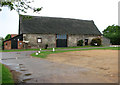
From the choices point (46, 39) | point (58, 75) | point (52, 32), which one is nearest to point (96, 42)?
point (52, 32)

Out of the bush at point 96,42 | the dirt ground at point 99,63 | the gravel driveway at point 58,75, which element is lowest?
the gravel driveway at point 58,75

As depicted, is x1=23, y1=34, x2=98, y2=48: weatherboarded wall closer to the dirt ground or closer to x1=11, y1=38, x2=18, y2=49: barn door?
x1=11, y1=38, x2=18, y2=49: barn door

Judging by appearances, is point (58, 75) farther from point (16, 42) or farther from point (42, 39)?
point (16, 42)

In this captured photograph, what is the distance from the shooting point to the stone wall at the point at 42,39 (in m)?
29.5

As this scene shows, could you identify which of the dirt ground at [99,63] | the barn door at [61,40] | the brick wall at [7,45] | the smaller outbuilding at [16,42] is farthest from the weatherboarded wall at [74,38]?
the dirt ground at [99,63]

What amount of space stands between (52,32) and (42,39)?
2835 mm

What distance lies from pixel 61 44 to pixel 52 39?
2634 mm

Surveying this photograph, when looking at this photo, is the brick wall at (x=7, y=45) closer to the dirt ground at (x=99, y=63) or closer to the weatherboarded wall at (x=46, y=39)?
the weatherboarded wall at (x=46, y=39)

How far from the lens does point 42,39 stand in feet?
101

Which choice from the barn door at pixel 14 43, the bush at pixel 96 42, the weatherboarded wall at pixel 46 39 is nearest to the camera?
the barn door at pixel 14 43

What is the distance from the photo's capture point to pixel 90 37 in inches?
1407

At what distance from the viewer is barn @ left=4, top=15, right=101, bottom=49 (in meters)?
29.6

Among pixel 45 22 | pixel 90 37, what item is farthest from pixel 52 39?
pixel 90 37

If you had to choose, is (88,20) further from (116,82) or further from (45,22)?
(116,82)
